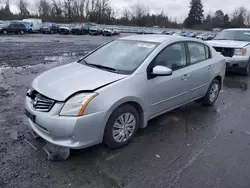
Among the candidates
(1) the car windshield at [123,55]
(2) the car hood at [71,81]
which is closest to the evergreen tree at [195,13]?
(1) the car windshield at [123,55]

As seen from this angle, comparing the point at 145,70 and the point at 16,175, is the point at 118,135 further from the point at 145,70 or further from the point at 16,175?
the point at 16,175

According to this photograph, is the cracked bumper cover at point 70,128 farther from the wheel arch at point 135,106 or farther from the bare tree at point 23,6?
the bare tree at point 23,6

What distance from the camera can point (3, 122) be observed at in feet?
13.0

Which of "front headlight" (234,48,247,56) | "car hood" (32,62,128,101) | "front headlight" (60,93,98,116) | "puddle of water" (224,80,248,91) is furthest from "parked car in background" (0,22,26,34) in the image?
"front headlight" (60,93,98,116)

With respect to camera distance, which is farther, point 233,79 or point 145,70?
point 233,79

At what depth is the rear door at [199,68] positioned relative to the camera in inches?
167

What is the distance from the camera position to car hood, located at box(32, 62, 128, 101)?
2.83 meters

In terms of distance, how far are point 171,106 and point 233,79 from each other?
17.1 feet

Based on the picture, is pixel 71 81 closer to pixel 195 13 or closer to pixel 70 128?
pixel 70 128

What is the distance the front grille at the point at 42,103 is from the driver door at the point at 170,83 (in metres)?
1.53

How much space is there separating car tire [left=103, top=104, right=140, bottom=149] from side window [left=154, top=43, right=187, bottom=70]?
0.99 meters

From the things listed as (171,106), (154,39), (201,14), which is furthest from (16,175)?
(201,14)

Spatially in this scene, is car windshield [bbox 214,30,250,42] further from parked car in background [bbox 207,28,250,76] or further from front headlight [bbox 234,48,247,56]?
front headlight [bbox 234,48,247,56]

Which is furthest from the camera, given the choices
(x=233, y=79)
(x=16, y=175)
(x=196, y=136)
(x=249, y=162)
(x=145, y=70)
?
(x=233, y=79)
